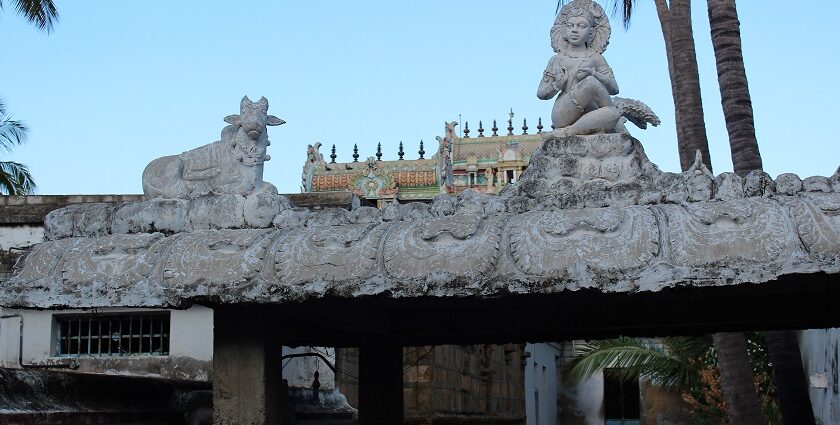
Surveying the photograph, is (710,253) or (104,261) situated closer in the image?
(710,253)

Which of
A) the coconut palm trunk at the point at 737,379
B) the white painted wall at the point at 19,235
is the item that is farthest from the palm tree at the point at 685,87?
the white painted wall at the point at 19,235

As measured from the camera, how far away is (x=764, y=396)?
22094 millimetres

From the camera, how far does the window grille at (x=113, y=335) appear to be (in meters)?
11.9

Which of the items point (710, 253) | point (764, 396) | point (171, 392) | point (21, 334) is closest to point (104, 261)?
point (171, 392)

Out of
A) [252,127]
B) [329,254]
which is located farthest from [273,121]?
[329,254]

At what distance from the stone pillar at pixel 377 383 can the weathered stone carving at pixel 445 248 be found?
3832 millimetres

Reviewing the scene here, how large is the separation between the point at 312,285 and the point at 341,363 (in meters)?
9.09

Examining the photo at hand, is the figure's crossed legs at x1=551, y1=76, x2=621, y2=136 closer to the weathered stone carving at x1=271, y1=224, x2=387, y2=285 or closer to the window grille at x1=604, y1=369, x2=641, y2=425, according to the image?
the weathered stone carving at x1=271, y1=224, x2=387, y2=285

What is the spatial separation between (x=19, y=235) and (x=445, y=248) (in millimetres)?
8162

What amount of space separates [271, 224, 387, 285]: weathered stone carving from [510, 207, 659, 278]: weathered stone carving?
852mm

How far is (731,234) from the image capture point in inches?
210

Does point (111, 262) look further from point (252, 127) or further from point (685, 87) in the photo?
point (685, 87)

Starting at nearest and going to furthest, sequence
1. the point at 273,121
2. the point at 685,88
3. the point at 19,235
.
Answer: the point at 273,121 < the point at 19,235 < the point at 685,88

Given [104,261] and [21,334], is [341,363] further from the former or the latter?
[104,261]
